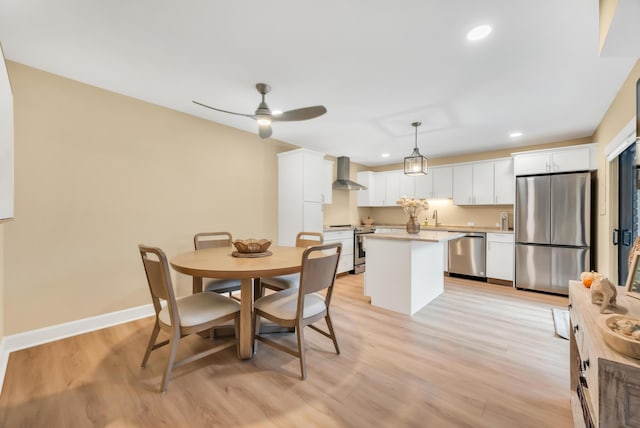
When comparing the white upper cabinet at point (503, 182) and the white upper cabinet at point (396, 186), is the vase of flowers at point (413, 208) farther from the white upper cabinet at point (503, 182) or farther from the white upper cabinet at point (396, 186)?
the white upper cabinet at point (396, 186)

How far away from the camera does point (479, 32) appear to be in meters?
1.82

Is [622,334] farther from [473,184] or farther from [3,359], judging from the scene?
[473,184]

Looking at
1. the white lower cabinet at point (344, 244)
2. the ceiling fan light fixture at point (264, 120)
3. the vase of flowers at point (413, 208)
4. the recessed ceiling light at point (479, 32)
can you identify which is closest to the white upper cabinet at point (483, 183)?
the vase of flowers at point (413, 208)

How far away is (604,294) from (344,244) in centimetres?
391

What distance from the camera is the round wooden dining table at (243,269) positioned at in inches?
69.1

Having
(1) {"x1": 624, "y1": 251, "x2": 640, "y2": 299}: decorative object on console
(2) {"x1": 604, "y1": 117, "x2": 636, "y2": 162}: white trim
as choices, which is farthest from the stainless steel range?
(1) {"x1": 624, "y1": 251, "x2": 640, "y2": 299}: decorative object on console

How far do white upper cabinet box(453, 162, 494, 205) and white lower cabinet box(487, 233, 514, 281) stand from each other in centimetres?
69

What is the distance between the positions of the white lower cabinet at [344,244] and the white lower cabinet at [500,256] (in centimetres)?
233

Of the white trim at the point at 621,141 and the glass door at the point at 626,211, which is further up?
the white trim at the point at 621,141

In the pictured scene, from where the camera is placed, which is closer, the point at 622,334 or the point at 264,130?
the point at 622,334

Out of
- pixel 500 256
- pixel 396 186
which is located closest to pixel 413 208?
pixel 500 256

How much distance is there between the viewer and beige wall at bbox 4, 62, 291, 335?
2.31 meters

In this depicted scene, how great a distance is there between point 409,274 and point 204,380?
2210 mm

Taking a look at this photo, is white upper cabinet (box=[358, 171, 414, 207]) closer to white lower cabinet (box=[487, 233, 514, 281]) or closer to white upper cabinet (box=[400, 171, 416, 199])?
white upper cabinet (box=[400, 171, 416, 199])
